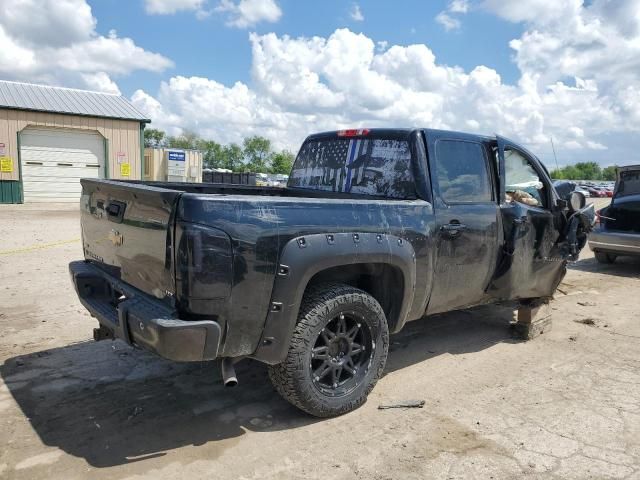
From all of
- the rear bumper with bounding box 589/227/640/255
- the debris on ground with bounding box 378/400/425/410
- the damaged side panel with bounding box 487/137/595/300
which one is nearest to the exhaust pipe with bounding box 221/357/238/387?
the debris on ground with bounding box 378/400/425/410

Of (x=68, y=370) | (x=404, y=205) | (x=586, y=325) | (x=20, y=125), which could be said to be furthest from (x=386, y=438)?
(x=20, y=125)

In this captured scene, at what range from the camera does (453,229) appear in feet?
13.8

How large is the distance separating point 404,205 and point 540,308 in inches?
98.4

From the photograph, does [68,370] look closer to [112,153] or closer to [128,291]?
[128,291]

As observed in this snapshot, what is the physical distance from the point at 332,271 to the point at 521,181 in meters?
2.54

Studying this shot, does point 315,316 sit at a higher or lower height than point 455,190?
lower

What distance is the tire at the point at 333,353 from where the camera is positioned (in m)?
3.34

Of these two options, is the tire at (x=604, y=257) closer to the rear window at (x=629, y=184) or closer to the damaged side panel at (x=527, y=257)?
the rear window at (x=629, y=184)

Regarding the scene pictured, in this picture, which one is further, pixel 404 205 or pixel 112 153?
pixel 112 153

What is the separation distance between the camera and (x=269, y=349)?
3.20 m

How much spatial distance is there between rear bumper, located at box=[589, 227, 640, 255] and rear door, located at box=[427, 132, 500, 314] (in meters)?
5.97

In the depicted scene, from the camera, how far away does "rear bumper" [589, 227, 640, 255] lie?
9.30m

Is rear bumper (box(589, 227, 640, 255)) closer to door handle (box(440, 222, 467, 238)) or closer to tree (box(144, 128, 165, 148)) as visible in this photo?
door handle (box(440, 222, 467, 238))

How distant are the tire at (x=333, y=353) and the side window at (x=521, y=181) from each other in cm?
206
